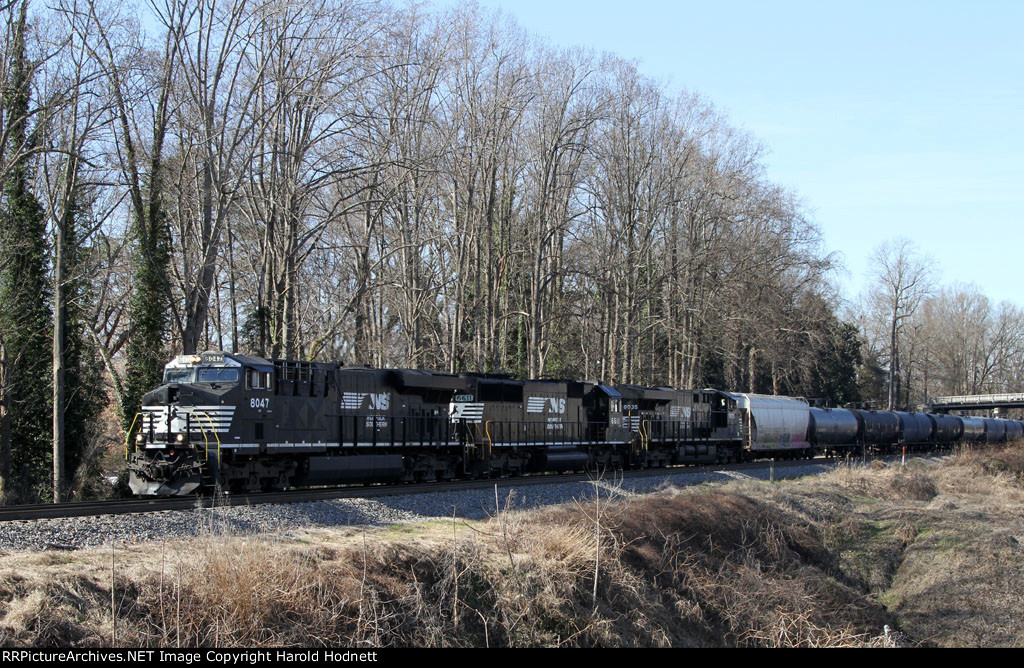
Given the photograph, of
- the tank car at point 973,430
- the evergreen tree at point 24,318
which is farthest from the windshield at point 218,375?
the tank car at point 973,430

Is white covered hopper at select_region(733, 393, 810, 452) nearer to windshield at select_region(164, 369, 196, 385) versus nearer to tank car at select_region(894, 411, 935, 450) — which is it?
tank car at select_region(894, 411, 935, 450)

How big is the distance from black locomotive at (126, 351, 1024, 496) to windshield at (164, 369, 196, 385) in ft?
0.13

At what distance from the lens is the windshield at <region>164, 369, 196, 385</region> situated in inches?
712

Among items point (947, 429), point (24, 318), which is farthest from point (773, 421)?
point (24, 318)

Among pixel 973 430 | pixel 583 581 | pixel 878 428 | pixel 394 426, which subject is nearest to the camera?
pixel 583 581

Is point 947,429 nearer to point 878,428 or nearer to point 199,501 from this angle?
point 878,428

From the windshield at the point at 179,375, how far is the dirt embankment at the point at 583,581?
6901mm

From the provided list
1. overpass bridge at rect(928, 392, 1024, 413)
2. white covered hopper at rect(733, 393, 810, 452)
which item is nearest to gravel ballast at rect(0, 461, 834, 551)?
white covered hopper at rect(733, 393, 810, 452)

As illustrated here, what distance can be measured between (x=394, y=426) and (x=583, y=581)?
10038 mm

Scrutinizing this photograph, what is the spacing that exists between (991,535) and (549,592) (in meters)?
15.8

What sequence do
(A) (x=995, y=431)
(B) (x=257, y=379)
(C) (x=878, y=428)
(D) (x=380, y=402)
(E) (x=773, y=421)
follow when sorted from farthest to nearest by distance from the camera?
(A) (x=995, y=431) < (C) (x=878, y=428) < (E) (x=773, y=421) < (D) (x=380, y=402) < (B) (x=257, y=379)

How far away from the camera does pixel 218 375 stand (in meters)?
18.0

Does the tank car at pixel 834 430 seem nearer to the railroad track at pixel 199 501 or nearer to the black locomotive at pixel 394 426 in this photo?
the black locomotive at pixel 394 426
